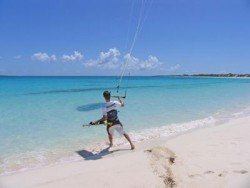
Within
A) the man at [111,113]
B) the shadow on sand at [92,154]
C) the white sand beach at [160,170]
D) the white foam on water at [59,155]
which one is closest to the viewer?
the white sand beach at [160,170]

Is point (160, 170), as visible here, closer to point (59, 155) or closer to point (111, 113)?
point (111, 113)

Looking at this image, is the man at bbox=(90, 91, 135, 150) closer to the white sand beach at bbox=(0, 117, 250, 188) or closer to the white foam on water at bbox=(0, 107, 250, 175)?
the white sand beach at bbox=(0, 117, 250, 188)

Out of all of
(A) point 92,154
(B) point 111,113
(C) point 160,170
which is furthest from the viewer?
(A) point 92,154

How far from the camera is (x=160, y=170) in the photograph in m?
6.46

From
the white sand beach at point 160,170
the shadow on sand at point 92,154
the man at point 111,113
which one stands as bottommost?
the white sand beach at point 160,170

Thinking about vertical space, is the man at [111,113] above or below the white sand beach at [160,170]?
above

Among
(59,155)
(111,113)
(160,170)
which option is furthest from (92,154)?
(160,170)

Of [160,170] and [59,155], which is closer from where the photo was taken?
[160,170]

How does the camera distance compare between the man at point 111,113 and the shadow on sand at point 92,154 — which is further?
the man at point 111,113

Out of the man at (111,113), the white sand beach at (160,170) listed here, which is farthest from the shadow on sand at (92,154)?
the man at (111,113)

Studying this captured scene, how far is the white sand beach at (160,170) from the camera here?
5.91 m

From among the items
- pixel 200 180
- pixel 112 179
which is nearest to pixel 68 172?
pixel 112 179

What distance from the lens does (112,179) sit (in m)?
6.07

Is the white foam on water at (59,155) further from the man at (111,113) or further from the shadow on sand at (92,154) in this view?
the man at (111,113)
